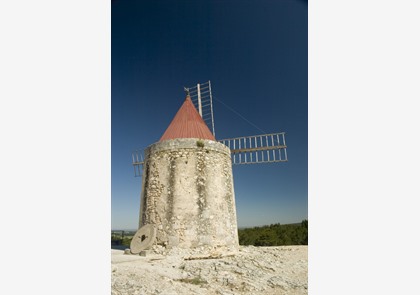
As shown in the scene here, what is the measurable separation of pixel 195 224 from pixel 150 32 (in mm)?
3519

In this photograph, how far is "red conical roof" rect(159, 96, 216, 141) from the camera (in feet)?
21.2

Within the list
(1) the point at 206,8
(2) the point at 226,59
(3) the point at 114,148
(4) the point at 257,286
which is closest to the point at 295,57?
(2) the point at 226,59

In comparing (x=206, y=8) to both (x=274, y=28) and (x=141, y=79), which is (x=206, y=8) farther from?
(x=141, y=79)

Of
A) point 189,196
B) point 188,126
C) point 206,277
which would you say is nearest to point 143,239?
point 189,196

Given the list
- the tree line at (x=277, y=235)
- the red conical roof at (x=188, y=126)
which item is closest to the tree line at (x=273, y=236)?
the tree line at (x=277, y=235)

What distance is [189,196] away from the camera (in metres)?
5.71

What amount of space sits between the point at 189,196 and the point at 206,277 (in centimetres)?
208

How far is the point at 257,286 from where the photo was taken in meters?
3.56

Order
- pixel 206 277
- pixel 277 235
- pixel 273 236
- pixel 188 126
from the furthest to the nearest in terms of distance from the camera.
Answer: pixel 188 126 < pixel 273 236 < pixel 277 235 < pixel 206 277

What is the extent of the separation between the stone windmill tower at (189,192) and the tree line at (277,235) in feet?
2.80

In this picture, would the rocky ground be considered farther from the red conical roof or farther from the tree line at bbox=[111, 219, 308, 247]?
the red conical roof

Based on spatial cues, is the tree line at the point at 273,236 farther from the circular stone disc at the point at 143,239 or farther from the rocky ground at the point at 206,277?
the rocky ground at the point at 206,277

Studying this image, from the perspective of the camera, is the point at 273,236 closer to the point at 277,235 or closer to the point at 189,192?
the point at 277,235

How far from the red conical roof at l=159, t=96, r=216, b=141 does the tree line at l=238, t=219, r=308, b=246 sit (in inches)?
95.2
